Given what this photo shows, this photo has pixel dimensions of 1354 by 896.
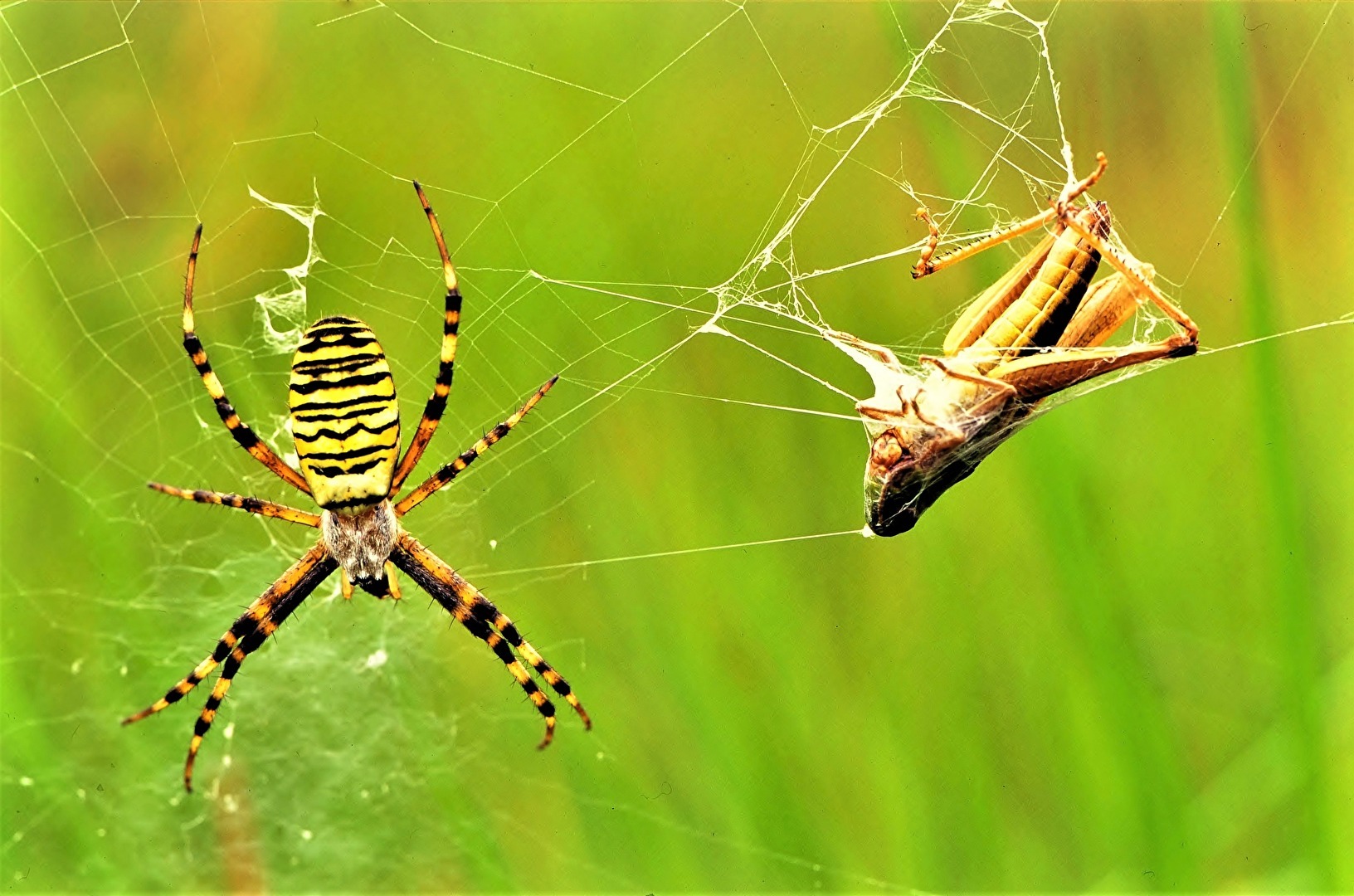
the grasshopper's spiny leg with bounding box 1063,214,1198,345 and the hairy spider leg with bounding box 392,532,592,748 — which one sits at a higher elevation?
the grasshopper's spiny leg with bounding box 1063,214,1198,345

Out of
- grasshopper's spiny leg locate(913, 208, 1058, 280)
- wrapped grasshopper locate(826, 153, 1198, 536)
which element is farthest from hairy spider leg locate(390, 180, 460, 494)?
grasshopper's spiny leg locate(913, 208, 1058, 280)

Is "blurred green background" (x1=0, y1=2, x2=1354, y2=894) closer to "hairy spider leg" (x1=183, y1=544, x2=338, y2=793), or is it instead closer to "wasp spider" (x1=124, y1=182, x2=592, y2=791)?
"wasp spider" (x1=124, y1=182, x2=592, y2=791)

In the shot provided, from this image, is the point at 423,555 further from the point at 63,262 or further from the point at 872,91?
the point at 872,91

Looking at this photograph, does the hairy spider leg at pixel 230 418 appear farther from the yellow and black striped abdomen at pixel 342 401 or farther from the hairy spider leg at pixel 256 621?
the hairy spider leg at pixel 256 621

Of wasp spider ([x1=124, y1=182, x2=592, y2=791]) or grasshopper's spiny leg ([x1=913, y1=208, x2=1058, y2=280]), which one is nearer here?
grasshopper's spiny leg ([x1=913, y1=208, x2=1058, y2=280])

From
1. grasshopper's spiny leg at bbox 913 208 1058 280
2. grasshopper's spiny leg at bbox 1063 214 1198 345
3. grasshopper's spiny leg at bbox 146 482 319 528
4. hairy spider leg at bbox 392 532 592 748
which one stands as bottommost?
hairy spider leg at bbox 392 532 592 748

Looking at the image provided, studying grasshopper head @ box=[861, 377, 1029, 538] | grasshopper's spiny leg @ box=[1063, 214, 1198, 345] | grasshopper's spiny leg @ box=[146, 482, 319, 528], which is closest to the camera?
grasshopper's spiny leg @ box=[1063, 214, 1198, 345]

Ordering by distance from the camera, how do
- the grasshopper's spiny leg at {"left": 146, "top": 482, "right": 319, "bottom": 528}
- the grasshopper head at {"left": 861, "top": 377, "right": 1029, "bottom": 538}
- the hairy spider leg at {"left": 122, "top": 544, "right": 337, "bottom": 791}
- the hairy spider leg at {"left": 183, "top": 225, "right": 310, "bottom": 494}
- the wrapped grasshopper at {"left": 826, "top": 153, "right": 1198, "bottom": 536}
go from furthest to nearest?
the hairy spider leg at {"left": 122, "top": 544, "right": 337, "bottom": 791} → the grasshopper's spiny leg at {"left": 146, "top": 482, "right": 319, "bottom": 528} → the hairy spider leg at {"left": 183, "top": 225, "right": 310, "bottom": 494} → the grasshopper head at {"left": 861, "top": 377, "right": 1029, "bottom": 538} → the wrapped grasshopper at {"left": 826, "top": 153, "right": 1198, "bottom": 536}

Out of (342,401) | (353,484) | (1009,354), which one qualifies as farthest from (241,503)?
(1009,354)

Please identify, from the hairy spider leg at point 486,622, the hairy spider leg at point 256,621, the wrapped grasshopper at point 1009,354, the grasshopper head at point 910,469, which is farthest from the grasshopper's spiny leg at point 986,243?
the hairy spider leg at point 256,621

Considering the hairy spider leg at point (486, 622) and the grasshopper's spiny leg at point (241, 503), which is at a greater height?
the grasshopper's spiny leg at point (241, 503)
